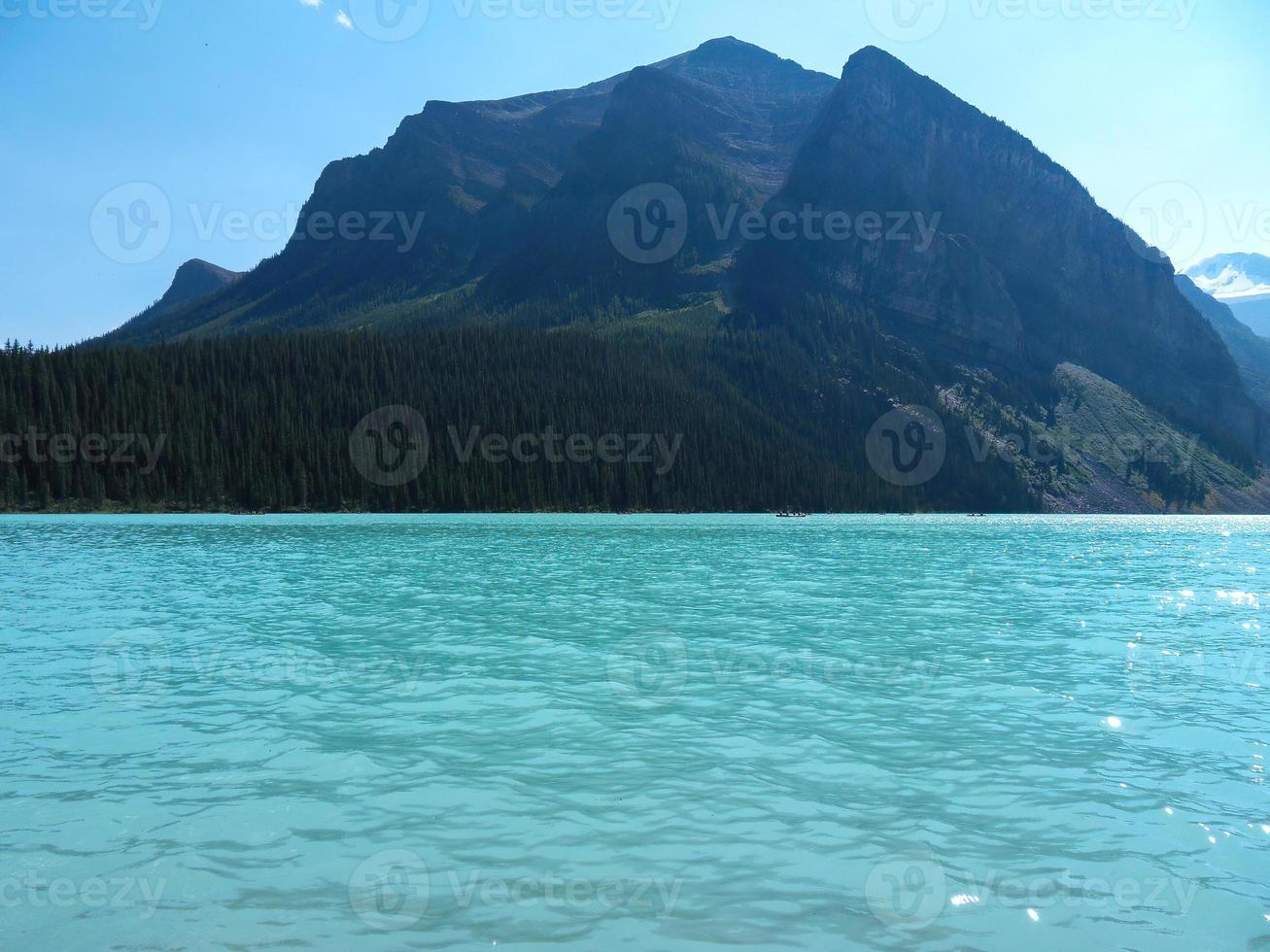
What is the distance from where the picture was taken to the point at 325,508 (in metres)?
154

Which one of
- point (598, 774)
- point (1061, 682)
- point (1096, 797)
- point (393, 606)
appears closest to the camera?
point (1096, 797)

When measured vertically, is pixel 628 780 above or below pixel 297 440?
below

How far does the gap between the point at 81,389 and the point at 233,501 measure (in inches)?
1332

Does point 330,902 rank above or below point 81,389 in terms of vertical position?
below

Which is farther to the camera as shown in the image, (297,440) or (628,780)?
(297,440)

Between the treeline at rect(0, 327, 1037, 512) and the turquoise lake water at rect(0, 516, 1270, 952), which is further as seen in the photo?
the treeline at rect(0, 327, 1037, 512)

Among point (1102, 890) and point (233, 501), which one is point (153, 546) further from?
point (233, 501)

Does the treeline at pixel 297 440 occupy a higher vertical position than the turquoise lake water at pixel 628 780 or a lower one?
higher

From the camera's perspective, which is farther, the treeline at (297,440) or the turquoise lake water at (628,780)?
the treeline at (297,440)

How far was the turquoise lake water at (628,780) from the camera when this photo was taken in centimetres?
986

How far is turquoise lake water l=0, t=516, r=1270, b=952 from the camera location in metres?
9.86

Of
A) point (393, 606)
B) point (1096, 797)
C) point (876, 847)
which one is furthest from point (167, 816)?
point (393, 606)

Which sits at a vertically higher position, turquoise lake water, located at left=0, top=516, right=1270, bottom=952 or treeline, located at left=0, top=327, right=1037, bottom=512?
treeline, located at left=0, top=327, right=1037, bottom=512

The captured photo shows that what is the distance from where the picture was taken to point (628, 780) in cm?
1437
